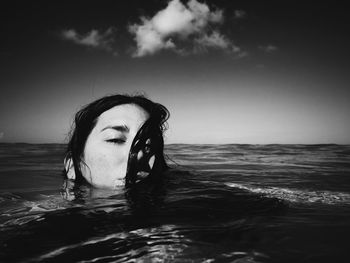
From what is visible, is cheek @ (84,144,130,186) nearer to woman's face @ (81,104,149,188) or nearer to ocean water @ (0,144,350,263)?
woman's face @ (81,104,149,188)

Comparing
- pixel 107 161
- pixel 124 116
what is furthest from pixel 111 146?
pixel 124 116

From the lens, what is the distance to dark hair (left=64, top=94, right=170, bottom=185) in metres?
2.74

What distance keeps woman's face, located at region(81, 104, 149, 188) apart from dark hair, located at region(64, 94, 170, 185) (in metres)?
0.09

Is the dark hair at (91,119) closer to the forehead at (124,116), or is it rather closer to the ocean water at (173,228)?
the forehead at (124,116)

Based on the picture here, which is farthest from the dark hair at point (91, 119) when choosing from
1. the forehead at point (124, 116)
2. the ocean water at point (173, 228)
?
the ocean water at point (173, 228)

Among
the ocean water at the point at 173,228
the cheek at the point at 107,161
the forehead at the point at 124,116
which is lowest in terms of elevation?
the ocean water at the point at 173,228

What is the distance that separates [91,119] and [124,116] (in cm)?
44

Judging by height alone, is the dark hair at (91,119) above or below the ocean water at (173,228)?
above

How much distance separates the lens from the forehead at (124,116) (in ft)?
8.50

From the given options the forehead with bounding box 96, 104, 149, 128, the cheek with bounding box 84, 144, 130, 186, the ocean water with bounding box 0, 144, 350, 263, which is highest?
the forehead with bounding box 96, 104, 149, 128

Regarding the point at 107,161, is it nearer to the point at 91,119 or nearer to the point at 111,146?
the point at 111,146

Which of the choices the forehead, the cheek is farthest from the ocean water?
the forehead

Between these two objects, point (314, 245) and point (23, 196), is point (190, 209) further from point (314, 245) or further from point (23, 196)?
point (23, 196)

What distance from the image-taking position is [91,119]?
2.79 meters
